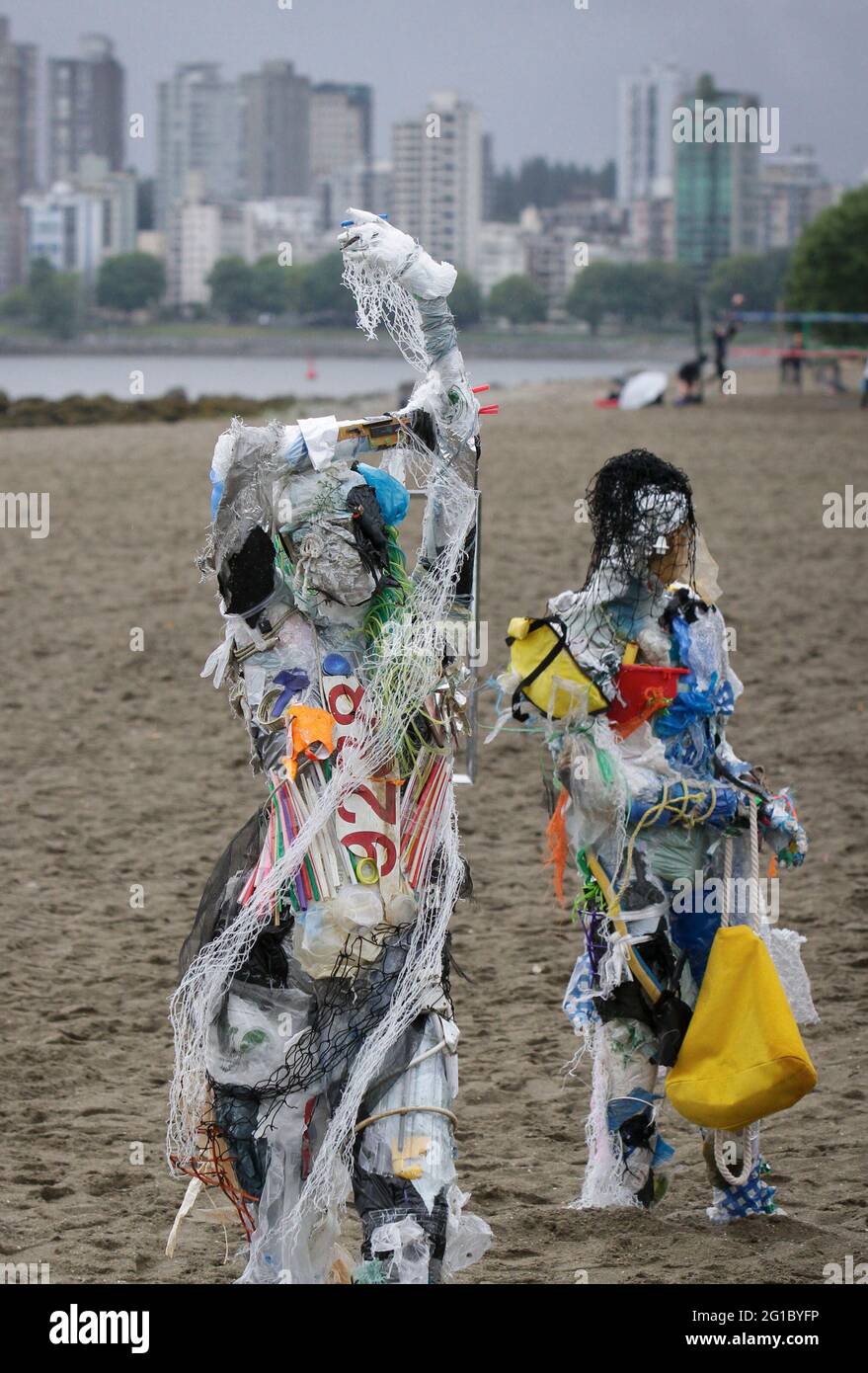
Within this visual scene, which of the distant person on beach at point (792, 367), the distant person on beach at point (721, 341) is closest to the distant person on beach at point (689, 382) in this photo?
the distant person on beach at point (721, 341)

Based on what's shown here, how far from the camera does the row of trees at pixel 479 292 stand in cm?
8181

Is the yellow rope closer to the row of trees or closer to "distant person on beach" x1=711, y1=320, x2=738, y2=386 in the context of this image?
"distant person on beach" x1=711, y1=320, x2=738, y2=386

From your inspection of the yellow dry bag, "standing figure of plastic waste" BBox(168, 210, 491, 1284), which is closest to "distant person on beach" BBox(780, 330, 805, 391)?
the yellow dry bag

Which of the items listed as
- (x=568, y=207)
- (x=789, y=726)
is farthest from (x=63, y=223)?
(x=789, y=726)

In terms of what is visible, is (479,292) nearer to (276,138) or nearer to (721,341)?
(721,341)

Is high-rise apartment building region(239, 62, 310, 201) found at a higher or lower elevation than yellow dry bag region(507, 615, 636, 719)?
higher

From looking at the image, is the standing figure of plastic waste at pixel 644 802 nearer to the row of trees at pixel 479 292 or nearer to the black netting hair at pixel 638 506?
the black netting hair at pixel 638 506

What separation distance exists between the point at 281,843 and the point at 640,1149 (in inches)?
62.6

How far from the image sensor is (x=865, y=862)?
28.3 feet

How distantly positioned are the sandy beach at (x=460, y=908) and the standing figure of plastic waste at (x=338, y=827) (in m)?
0.78

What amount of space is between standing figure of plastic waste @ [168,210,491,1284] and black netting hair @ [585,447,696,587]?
2.33 ft

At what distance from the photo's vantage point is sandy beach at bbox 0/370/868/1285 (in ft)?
16.7

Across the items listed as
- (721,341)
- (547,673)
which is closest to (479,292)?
A: (721,341)

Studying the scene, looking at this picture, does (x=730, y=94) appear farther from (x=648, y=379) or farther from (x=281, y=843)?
(x=281, y=843)
